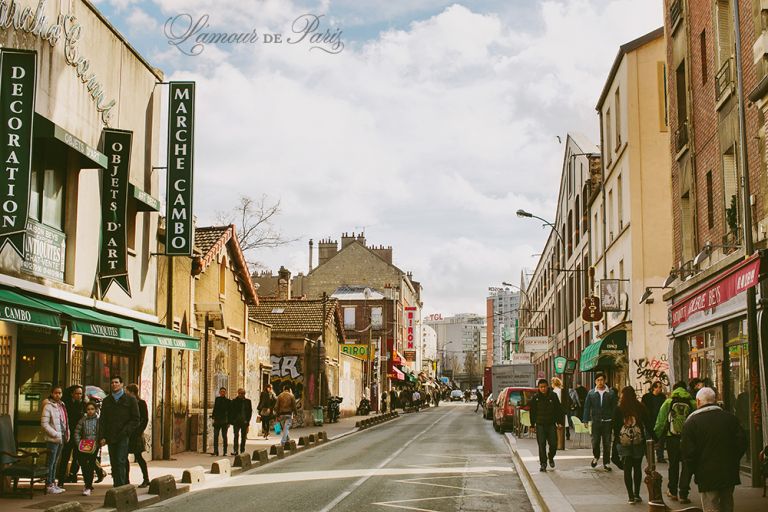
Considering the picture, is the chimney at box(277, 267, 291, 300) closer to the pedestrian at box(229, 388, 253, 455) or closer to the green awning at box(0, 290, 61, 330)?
the pedestrian at box(229, 388, 253, 455)

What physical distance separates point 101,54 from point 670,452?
13144 mm

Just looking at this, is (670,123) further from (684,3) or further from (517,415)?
(517,415)

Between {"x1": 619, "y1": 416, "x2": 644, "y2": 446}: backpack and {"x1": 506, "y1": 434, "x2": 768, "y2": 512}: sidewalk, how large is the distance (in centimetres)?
80

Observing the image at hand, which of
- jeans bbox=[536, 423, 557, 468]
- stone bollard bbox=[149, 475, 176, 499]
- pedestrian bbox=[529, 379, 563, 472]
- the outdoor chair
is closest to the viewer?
the outdoor chair

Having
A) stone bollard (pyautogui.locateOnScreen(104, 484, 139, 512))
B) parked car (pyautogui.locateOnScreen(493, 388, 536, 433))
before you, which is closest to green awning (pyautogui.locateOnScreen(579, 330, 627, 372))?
parked car (pyautogui.locateOnScreen(493, 388, 536, 433))

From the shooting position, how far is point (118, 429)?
576 inches

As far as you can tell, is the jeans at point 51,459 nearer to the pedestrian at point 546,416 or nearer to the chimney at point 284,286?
the pedestrian at point 546,416

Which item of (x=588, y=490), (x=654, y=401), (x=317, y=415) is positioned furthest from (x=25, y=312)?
(x=317, y=415)

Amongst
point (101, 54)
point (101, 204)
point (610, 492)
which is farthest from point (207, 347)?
point (610, 492)

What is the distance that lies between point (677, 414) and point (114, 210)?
11356 millimetres

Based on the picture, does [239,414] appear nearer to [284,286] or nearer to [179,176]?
[179,176]

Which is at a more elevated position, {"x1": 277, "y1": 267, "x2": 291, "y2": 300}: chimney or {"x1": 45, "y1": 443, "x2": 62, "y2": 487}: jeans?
{"x1": 277, "y1": 267, "x2": 291, "y2": 300}: chimney

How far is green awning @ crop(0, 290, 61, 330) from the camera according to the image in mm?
12547

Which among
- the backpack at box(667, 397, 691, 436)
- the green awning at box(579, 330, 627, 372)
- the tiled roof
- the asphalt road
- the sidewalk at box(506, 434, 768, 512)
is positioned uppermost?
the tiled roof
